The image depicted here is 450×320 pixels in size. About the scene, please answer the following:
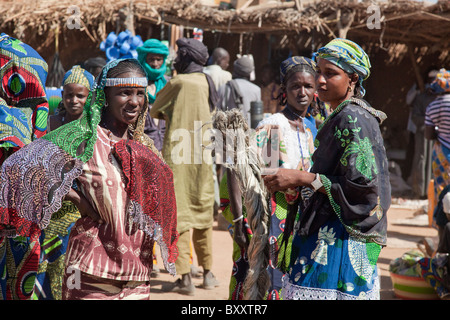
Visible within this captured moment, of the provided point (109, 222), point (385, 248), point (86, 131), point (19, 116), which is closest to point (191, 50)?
point (19, 116)

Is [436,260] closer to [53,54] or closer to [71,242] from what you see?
[71,242]

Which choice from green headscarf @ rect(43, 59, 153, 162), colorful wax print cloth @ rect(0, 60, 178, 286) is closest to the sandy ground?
colorful wax print cloth @ rect(0, 60, 178, 286)

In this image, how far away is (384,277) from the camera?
6773 mm

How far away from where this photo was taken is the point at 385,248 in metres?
8.20

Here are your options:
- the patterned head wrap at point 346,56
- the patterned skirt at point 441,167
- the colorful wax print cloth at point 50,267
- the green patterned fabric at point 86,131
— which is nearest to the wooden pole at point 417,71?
the patterned skirt at point 441,167

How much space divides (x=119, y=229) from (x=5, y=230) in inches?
44.1

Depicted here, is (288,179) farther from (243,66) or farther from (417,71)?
(417,71)

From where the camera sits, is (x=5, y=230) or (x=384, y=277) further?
(x=384, y=277)

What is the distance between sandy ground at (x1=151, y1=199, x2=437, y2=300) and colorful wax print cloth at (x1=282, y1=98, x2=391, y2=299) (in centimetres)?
294

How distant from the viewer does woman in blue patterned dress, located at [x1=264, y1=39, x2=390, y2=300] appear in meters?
2.91

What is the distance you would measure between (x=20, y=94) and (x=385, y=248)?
18.1 feet

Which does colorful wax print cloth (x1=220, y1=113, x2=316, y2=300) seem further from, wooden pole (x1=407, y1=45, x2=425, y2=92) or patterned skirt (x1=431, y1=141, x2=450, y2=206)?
wooden pole (x1=407, y1=45, x2=425, y2=92)

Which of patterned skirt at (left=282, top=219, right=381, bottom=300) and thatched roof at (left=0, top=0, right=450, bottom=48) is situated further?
thatched roof at (left=0, top=0, right=450, bottom=48)
